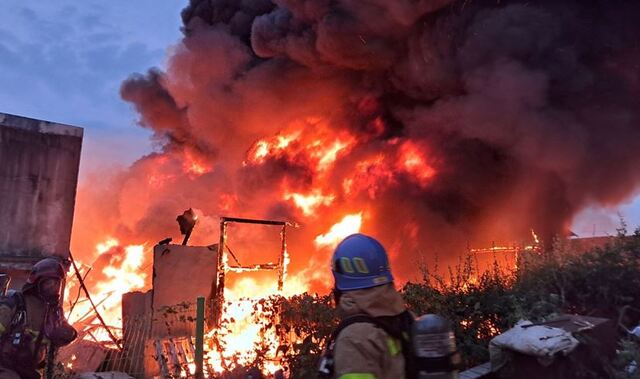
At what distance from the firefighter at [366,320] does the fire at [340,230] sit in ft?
47.9

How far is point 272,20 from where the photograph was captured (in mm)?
20156

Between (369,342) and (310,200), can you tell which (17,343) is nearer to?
(369,342)

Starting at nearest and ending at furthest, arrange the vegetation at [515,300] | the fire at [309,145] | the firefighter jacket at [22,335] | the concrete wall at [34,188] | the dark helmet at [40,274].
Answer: the firefighter jacket at [22,335], the dark helmet at [40,274], the vegetation at [515,300], the concrete wall at [34,188], the fire at [309,145]

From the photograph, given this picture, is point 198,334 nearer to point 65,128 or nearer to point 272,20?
point 65,128

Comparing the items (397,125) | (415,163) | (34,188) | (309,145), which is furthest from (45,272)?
(397,125)

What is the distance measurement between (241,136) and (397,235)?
1020 centimetres

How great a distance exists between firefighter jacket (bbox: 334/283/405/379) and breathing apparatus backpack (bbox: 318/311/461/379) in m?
0.03

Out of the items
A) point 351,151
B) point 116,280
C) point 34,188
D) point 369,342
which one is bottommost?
point 369,342

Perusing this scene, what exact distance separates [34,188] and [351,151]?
1245 cm

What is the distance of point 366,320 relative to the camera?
219 cm

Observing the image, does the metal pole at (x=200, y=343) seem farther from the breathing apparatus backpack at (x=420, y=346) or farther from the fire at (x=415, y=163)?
the fire at (x=415, y=163)

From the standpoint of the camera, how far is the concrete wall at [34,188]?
25.8 ft

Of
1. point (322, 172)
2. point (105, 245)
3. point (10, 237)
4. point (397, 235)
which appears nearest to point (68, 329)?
point (10, 237)

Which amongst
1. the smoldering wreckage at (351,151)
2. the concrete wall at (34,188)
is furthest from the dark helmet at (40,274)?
the concrete wall at (34,188)
